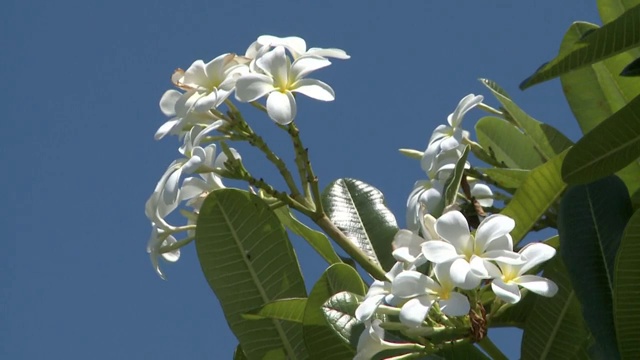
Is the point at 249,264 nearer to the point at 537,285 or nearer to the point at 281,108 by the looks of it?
the point at 281,108

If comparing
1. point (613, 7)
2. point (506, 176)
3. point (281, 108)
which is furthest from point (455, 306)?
point (613, 7)

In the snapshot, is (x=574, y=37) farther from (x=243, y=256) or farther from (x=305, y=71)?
(x=243, y=256)

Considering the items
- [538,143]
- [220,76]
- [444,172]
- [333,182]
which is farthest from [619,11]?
[220,76]

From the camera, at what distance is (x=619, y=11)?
2.00m

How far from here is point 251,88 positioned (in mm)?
1663

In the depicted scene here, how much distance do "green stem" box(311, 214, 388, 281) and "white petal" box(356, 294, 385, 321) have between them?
260 millimetres

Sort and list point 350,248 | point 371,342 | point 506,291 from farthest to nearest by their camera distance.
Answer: point 350,248 → point 371,342 → point 506,291

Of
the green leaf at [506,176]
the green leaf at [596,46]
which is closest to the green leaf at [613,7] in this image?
the green leaf at [506,176]

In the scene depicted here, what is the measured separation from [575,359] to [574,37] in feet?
1.79

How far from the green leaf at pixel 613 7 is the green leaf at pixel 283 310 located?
762 mm

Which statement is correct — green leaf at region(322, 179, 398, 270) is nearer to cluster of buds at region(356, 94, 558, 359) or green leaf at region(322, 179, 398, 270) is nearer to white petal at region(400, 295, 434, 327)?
cluster of buds at region(356, 94, 558, 359)

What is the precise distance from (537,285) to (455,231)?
125mm

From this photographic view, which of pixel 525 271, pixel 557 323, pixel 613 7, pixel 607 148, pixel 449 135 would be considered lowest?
pixel 557 323

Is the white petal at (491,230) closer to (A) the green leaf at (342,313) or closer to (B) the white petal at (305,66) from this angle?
(A) the green leaf at (342,313)
